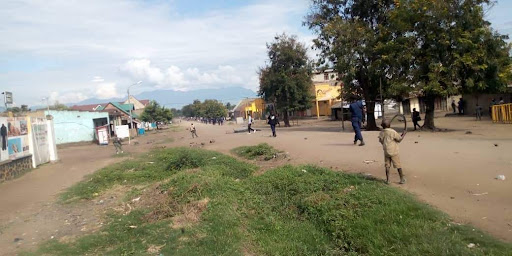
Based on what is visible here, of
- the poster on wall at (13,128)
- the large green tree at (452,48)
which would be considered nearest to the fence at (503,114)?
the large green tree at (452,48)

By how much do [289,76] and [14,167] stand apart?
2732 cm

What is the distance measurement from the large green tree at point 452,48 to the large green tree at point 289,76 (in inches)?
765

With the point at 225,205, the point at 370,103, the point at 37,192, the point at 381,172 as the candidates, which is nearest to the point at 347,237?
the point at 225,205

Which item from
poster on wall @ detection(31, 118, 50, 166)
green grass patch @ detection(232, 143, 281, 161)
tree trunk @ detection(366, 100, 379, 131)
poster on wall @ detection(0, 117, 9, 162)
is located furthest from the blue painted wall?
tree trunk @ detection(366, 100, 379, 131)

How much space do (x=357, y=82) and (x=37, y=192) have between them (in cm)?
1961

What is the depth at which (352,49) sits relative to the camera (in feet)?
75.6

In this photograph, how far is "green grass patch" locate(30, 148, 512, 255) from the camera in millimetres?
5031

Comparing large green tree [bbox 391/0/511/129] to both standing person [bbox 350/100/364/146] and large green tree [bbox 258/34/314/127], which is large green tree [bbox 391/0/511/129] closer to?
standing person [bbox 350/100/364/146]

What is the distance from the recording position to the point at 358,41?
23094mm

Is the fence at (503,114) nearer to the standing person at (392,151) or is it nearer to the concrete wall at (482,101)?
the concrete wall at (482,101)

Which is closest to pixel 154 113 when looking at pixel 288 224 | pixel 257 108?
pixel 257 108

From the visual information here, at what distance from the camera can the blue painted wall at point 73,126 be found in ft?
122

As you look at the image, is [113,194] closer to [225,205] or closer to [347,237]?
[225,205]

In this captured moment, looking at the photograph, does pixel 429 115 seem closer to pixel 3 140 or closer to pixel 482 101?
pixel 482 101
